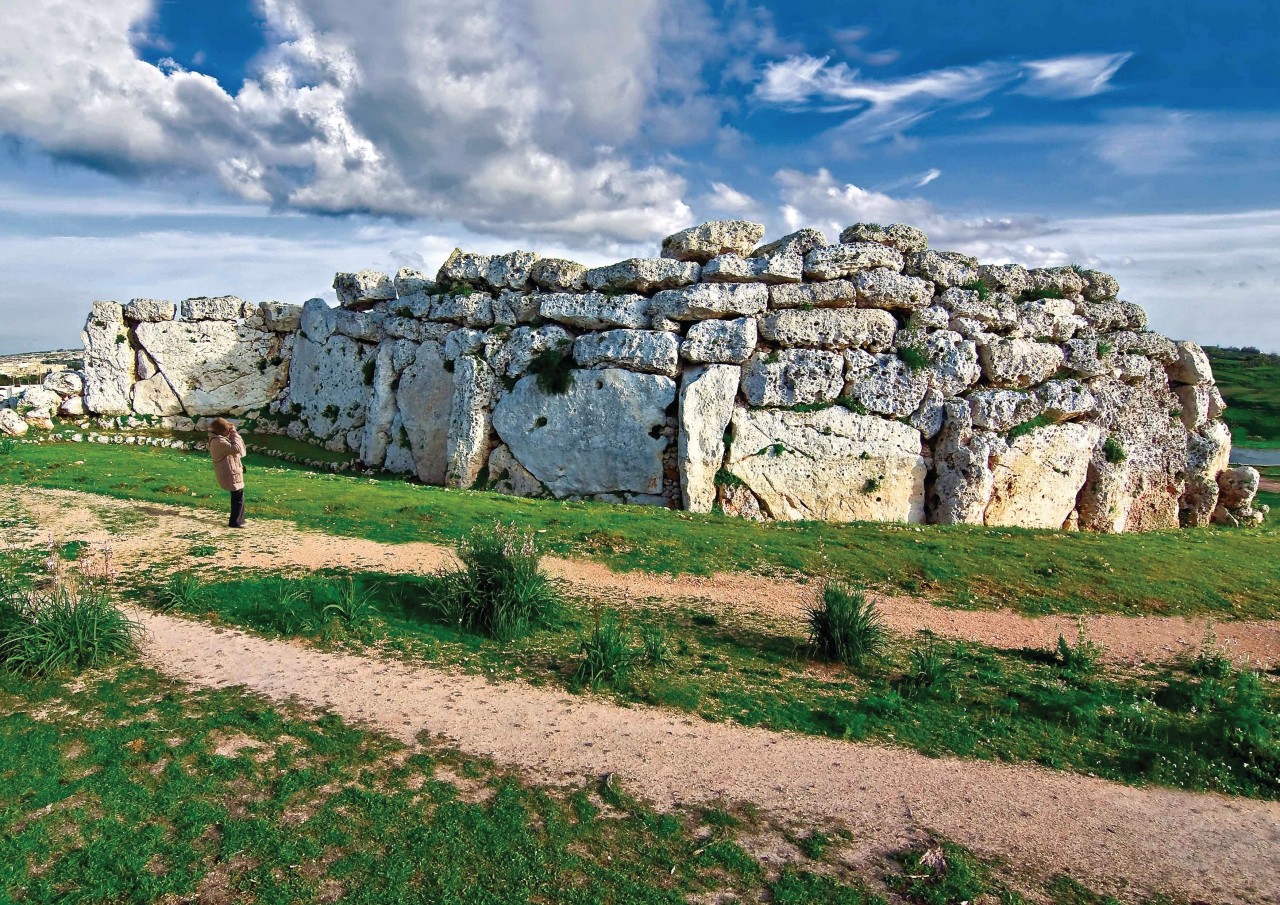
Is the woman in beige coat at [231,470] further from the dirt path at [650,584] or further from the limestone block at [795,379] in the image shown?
the limestone block at [795,379]

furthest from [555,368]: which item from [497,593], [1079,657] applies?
[1079,657]

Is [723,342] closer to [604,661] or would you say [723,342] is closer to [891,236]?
[891,236]

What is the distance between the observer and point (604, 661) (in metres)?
9.37

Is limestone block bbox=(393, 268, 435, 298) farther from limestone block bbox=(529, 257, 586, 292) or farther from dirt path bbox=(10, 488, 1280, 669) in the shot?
dirt path bbox=(10, 488, 1280, 669)

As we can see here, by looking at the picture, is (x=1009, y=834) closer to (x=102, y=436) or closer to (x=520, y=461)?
(x=520, y=461)

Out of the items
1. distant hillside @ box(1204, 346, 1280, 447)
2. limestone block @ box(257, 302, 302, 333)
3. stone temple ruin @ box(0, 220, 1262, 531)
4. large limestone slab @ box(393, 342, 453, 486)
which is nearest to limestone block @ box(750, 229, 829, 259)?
stone temple ruin @ box(0, 220, 1262, 531)

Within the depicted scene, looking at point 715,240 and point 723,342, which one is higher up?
point 715,240

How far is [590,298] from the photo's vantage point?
22.3 meters

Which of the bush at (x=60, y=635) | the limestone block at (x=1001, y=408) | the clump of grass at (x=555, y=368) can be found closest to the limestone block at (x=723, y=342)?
the clump of grass at (x=555, y=368)

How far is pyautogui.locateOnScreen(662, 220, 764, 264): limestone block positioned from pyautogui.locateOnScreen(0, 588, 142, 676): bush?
1673 centimetres

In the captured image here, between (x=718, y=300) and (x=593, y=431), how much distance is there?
4865mm

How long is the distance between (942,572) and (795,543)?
9.29ft

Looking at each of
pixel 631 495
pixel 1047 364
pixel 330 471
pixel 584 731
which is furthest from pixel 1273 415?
pixel 584 731

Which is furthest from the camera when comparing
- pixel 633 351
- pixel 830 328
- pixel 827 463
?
pixel 633 351
